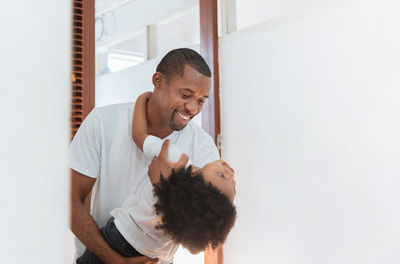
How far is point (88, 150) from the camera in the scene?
137 cm

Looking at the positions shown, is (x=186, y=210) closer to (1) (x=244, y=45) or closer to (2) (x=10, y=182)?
(2) (x=10, y=182)

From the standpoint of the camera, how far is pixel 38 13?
0.34 m

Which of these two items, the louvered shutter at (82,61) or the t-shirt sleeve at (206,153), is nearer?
the t-shirt sleeve at (206,153)

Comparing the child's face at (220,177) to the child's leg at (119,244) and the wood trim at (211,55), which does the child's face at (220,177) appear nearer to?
the child's leg at (119,244)

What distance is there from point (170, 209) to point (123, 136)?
0.46 meters

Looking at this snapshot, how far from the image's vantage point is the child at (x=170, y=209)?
3.21ft

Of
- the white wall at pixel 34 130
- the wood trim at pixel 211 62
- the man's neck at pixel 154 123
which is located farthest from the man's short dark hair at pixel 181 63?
the wood trim at pixel 211 62

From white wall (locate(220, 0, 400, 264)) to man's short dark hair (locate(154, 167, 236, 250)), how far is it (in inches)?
48.4

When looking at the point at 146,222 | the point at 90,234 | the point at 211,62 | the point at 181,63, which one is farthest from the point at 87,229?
the point at 211,62

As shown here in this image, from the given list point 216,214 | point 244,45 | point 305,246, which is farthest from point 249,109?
point 216,214

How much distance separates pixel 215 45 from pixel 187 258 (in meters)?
1.40

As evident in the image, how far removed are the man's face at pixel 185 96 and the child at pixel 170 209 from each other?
0.09 meters

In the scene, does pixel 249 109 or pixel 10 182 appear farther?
pixel 249 109

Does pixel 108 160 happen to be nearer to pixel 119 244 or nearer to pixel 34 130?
pixel 119 244
